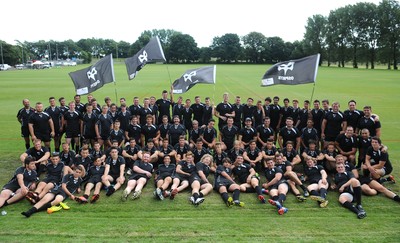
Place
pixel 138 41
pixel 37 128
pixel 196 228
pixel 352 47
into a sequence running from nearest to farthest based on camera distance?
pixel 196 228 → pixel 37 128 → pixel 352 47 → pixel 138 41

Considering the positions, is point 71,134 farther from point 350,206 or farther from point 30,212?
point 350,206

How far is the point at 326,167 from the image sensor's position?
9.29m

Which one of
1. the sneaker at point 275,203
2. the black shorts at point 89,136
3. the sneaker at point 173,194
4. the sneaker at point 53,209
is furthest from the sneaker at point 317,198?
the black shorts at point 89,136

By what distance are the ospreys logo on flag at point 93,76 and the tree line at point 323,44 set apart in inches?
3127

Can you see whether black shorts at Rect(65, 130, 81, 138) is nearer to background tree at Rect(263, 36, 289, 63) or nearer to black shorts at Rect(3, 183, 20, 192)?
black shorts at Rect(3, 183, 20, 192)

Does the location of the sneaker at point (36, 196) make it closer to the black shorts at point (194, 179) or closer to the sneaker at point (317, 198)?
the black shorts at point (194, 179)

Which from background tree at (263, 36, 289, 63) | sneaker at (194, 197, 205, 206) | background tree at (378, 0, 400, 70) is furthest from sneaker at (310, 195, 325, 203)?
background tree at (263, 36, 289, 63)

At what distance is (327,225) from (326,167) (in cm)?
329

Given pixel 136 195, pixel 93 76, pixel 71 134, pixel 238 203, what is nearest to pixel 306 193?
pixel 238 203

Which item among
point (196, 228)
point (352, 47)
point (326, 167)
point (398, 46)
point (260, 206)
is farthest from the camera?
point (352, 47)

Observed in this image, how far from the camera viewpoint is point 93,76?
36.4 ft

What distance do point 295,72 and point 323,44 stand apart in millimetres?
90346

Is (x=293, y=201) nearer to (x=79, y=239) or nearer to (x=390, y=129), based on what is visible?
(x=79, y=239)

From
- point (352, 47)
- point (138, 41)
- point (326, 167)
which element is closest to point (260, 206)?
point (326, 167)
